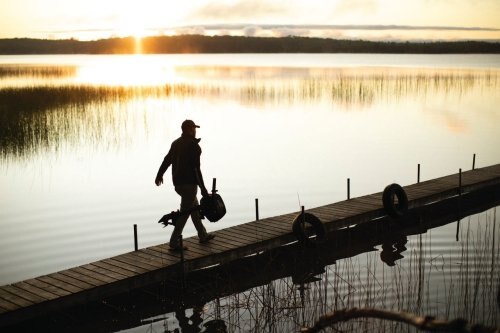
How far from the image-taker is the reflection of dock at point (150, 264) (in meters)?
7.08

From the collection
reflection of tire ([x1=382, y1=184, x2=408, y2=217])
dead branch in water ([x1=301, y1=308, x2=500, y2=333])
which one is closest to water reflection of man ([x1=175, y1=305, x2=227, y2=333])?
reflection of tire ([x1=382, y1=184, x2=408, y2=217])

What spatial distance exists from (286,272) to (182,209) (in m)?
2.55

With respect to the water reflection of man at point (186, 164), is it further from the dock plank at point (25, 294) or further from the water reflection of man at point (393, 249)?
the water reflection of man at point (393, 249)

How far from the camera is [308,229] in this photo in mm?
10414

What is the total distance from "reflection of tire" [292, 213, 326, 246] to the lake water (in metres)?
0.91

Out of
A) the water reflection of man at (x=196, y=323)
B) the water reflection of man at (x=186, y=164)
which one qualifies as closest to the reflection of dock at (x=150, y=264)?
the water reflection of man at (x=196, y=323)

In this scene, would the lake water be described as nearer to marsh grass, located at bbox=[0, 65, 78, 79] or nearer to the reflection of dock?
the reflection of dock

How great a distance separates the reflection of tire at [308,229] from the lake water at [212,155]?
910 millimetres

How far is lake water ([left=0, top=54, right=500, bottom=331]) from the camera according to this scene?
11734mm

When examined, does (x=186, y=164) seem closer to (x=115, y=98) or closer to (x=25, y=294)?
(x=25, y=294)

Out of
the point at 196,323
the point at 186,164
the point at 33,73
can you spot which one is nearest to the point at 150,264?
the point at 196,323

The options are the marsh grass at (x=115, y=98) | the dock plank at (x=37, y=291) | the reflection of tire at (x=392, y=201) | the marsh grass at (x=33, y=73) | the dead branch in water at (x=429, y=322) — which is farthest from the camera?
the marsh grass at (x=33, y=73)

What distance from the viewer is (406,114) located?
30.4m

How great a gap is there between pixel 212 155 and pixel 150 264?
1275cm
